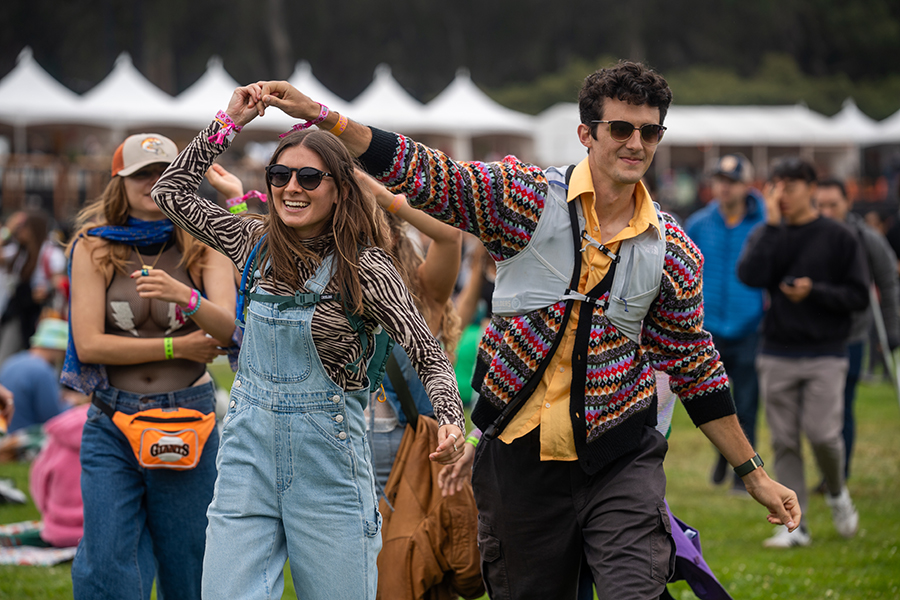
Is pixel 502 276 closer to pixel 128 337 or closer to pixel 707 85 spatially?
pixel 128 337

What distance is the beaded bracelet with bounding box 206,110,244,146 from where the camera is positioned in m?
3.11

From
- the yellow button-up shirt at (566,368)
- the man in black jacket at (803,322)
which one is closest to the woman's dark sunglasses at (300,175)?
the yellow button-up shirt at (566,368)

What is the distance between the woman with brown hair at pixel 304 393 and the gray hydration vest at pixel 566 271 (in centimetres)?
40

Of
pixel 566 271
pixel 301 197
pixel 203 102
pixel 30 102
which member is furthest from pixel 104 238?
pixel 30 102

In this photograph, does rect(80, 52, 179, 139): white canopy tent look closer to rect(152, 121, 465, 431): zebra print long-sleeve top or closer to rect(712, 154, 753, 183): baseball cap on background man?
rect(712, 154, 753, 183): baseball cap on background man

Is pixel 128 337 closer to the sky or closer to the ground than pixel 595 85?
closer to the ground

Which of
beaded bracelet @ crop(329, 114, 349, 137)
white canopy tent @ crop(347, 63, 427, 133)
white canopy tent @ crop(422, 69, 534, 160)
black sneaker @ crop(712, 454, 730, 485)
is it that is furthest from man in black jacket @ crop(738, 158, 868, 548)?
white canopy tent @ crop(422, 69, 534, 160)

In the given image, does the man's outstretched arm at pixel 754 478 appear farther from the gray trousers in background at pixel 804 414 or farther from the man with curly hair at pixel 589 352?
the gray trousers in background at pixel 804 414

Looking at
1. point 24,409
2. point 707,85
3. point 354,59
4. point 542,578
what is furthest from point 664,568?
point 354,59

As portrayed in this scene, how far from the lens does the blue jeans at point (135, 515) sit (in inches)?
146

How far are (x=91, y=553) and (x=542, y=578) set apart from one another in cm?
173

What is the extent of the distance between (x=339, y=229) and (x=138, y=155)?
1.34 m

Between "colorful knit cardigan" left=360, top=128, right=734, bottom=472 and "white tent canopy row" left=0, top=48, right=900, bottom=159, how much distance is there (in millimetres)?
22072

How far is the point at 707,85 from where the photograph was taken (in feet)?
158
